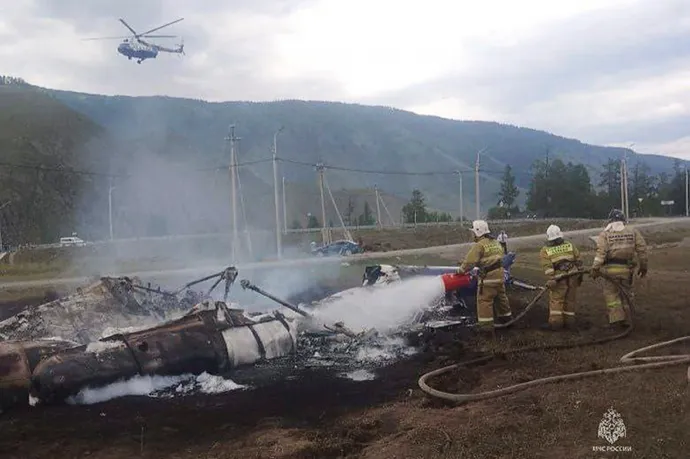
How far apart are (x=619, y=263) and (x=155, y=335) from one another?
766cm

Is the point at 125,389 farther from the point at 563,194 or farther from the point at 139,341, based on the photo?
the point at 563,194

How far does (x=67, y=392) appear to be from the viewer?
26.4 ft

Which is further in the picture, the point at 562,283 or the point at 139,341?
the point at 562,283

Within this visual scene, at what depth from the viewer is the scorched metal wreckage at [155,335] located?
809 cm

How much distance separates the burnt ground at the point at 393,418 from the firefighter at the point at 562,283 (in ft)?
4.28

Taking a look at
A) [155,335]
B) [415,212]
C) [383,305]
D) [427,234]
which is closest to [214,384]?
[155,335]

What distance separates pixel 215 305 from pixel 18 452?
4.09m

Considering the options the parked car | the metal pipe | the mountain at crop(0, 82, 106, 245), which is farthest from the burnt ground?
the mountain at crop(0, 82, 106, 245)

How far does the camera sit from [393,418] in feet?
21.5

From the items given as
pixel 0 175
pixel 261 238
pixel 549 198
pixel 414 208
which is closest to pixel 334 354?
pixel 261 238

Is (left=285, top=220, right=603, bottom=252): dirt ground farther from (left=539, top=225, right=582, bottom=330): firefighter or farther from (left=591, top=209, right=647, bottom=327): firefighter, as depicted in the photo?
(left=591, top=209, right=647, bottom=327): firefighter

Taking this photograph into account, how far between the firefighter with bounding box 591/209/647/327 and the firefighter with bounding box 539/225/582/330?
16.8 inches

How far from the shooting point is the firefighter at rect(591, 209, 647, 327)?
1048 centimetres

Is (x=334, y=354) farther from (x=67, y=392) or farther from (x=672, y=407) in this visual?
(x=672, y=407)
